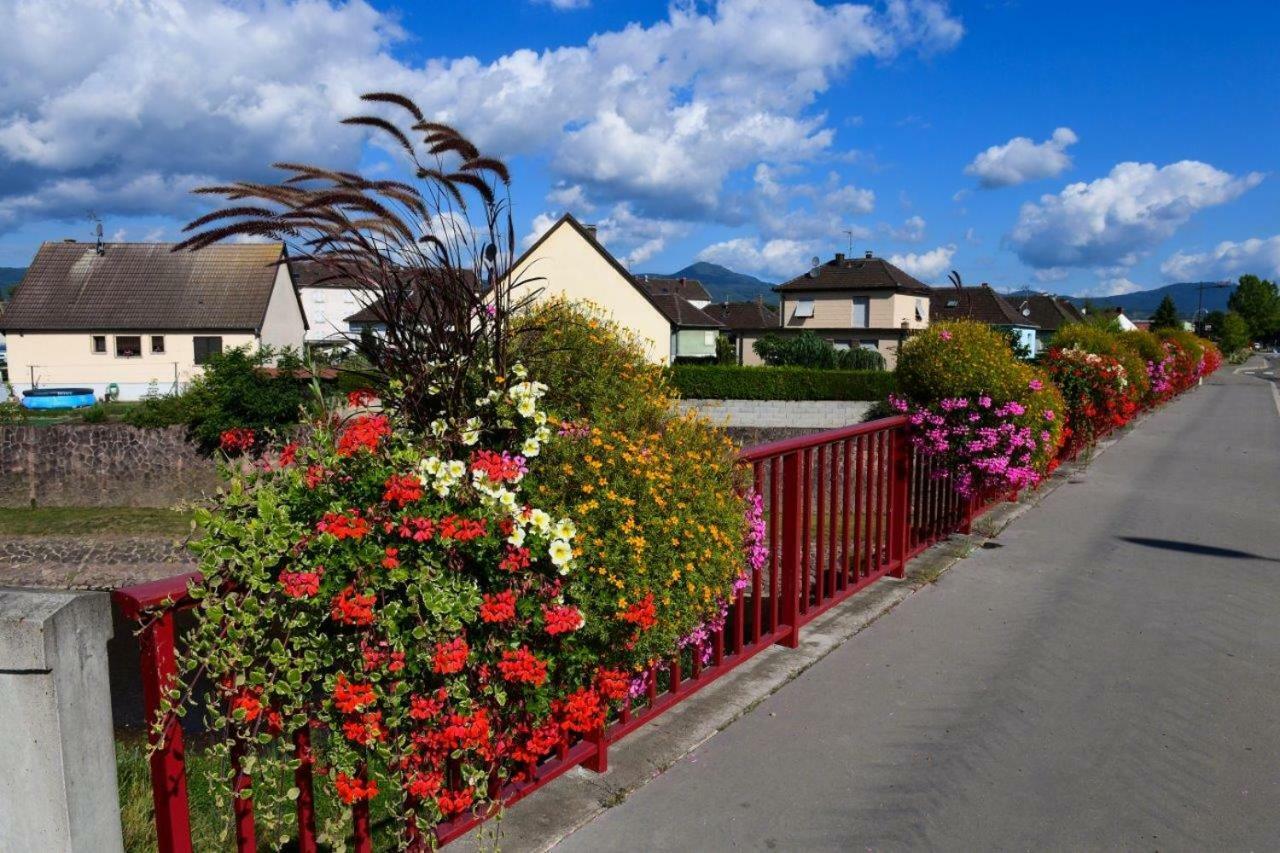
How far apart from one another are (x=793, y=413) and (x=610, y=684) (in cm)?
2863

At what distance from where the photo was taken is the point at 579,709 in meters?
2.82

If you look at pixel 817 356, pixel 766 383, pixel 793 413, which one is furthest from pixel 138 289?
pixel 817 356

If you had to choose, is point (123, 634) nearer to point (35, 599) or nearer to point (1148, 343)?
point (35, 599)

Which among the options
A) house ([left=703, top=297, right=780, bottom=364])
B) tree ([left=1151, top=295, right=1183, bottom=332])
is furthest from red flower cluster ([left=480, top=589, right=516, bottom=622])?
tree ([left=1151, top=295, right=1183, bottom=332])

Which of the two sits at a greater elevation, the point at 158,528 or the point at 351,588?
the point at 351,588

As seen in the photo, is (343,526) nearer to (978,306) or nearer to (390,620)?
(390,620)

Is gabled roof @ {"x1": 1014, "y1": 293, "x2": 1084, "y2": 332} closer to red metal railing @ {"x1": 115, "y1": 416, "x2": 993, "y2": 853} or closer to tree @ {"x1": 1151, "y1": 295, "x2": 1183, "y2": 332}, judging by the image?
tree @ {"x1": 1151, "y1": 295, "x2": 1183, "y2": 332}

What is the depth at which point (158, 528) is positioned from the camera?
23406 mm

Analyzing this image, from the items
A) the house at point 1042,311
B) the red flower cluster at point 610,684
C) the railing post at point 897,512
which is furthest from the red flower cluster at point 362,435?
the house at point 1042,311

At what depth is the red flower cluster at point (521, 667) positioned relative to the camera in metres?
2.56

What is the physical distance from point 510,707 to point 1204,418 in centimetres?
2239

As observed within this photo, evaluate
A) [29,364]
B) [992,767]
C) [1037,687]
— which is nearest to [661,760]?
[992,767]

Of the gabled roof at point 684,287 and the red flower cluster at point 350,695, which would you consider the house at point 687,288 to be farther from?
the red flower cluster at point 350,695

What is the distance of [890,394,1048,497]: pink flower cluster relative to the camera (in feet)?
22.4
